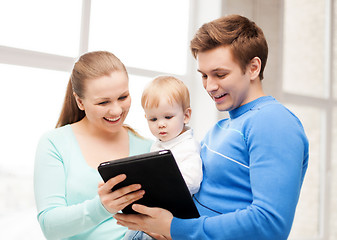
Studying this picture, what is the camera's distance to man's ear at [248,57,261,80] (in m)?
1.34

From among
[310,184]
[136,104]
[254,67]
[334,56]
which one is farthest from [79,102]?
[334,56]

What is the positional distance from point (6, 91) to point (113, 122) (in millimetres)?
883

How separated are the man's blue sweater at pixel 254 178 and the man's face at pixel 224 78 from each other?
0.18ft

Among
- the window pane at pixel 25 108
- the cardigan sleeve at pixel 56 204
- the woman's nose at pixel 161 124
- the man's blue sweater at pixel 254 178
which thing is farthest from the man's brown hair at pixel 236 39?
the window pane at pixel 25 108

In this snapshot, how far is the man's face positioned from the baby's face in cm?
21

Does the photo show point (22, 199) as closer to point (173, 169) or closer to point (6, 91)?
point (6, 91)

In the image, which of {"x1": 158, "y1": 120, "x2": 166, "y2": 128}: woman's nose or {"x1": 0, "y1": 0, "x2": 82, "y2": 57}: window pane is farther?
{"x1": 0, "y1": 0, "x2": 82, "y2": 57}: window pane

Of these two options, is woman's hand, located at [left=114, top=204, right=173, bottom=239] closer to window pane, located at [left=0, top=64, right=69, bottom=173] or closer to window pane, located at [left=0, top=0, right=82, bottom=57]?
window pane, located at [left=0, top=64, right=69, bottom=173]

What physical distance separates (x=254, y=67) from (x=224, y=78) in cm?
12

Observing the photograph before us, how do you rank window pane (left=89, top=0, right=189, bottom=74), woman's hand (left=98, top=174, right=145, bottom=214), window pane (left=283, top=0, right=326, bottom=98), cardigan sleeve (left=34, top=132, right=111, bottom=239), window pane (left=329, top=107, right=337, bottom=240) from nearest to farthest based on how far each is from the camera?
woman's hand (left=98, top=174, right=145, bottom=214)
cardigan sleeve (left=34, top=132, right=111, bottom=239)
window pane (left=89, top=0, right=189, bottom=74)
window pane (left=283, top=0, right=326, bottom=98)
window pane (left=329, top=107, right=337, bottom=240)

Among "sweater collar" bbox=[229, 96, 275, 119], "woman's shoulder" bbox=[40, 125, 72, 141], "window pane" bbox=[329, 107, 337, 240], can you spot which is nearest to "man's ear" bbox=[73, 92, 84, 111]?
"woman's shoulder" bbox=[40, 125, 72, 141]

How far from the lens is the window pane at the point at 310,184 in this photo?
11.9 feet

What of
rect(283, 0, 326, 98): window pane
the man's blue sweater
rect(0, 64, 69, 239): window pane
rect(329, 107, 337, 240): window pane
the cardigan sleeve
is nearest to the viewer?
the man's blue sweater

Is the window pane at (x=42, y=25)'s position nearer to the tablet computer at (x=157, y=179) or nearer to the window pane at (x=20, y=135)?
the window pane at (x=20, y=135)
